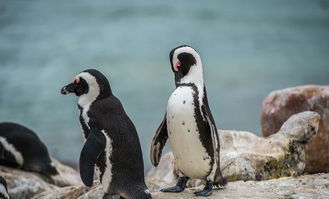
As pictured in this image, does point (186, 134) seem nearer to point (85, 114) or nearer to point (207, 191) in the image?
point (207, 191)

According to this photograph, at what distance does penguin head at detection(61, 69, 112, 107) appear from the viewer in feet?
11.0

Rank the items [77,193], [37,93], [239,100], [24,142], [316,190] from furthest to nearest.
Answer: [37,93], [239,100], [24,142], [77,193], [316,190]

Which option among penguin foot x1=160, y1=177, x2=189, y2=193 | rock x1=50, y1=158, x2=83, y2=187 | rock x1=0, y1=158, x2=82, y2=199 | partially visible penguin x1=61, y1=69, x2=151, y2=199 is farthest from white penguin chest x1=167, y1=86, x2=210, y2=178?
rock x1=50, y1=158, x2=83, y2=187

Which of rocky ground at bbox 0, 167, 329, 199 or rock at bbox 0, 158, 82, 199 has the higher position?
rocky ground at bbox 0, 167, 329, 199

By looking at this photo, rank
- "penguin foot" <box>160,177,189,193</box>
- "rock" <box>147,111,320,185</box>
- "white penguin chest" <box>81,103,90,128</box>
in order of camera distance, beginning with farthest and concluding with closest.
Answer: "rock" <box>147,111,320,185</box>, "penguin foot" <box>160,177,189,193</box>, "white penguin chest" <box>81,103,90,128</box>

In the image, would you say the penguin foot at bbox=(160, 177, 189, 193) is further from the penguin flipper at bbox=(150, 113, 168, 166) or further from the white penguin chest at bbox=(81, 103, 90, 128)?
the white penguin chest at bbox=(81, 103, 90, 128)

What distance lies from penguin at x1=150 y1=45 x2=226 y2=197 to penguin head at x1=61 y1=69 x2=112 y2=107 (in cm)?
38

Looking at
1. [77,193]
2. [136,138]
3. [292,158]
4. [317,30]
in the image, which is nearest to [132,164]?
[136,138]

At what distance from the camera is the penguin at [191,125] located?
3.38 metres

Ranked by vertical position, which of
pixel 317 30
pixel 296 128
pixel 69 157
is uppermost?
A: pixel 317 30

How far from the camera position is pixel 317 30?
59.9 feet

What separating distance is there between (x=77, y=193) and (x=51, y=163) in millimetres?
2042

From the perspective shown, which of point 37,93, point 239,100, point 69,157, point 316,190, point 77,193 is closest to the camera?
point 316,190

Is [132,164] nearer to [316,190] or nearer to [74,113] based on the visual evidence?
[316,190]
